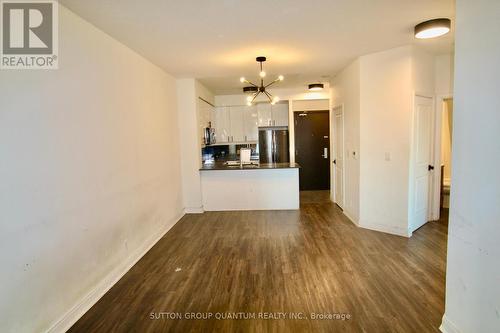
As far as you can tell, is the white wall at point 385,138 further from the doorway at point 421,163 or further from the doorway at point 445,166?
the doorway at point 445,166

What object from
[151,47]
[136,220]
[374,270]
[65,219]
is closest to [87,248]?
[65,219]

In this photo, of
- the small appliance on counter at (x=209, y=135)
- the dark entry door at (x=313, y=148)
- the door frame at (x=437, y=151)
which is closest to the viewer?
the door frame at (x=437, y=151)

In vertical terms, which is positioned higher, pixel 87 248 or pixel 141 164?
pixel 141 164

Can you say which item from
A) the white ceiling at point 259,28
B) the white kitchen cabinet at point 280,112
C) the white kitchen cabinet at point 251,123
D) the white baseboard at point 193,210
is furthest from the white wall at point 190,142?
the white kitchen cabinet at point 280,112

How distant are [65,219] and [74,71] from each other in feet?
4.17

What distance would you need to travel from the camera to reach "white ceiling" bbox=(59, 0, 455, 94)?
2434 millimetres

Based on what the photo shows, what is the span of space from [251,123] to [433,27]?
4.88 meters

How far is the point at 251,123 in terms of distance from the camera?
7.38 meters

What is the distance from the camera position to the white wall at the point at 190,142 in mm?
5344

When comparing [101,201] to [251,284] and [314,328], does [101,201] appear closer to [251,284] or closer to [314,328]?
[251,284]

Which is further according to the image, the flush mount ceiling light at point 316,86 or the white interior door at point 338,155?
the flush mount ceiling light at point 316,86

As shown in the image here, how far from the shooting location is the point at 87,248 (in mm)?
2566

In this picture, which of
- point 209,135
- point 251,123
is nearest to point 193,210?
point 209,135

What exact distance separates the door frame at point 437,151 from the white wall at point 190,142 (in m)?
4.05
